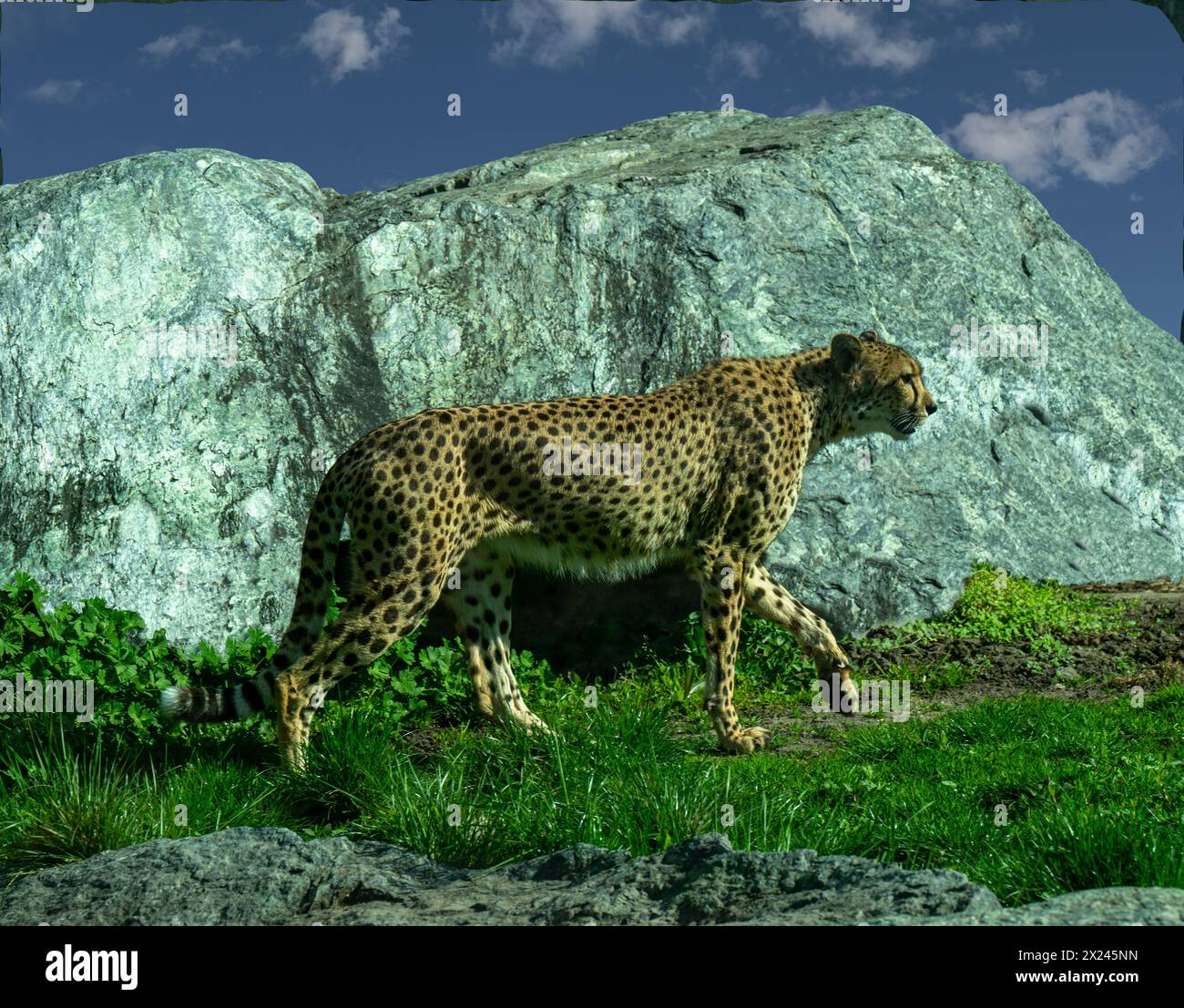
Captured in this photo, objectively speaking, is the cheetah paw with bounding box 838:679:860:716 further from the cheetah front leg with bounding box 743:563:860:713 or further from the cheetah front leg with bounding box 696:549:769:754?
the cheetah front leg with bounding box 696:549:769:754

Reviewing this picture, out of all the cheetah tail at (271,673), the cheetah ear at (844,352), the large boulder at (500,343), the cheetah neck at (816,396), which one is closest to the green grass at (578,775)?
the cheetah tail at (271,673)

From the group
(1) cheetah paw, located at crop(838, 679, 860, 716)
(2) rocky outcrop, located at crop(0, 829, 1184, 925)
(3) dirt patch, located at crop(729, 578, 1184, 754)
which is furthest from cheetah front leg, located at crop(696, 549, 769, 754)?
(2) rocky outcrop, located at crop(0, 829, 1184, 925)

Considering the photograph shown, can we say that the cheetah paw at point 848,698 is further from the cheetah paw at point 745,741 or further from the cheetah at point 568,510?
the cheetah paw at point 745,741

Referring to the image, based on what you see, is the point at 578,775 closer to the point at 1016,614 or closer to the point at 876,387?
the point at 876,387

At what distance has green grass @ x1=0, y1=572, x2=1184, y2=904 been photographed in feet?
16.0

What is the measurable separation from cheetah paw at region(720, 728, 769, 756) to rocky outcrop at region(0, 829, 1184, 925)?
2.69 m

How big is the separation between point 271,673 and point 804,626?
3.12m

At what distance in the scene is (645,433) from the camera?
744 centimetres

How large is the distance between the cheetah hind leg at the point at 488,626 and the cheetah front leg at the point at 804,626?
1.46 metres

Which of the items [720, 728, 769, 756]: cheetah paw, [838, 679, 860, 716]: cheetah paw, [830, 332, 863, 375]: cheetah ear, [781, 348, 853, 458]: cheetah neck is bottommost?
[720, 728, 769, 756]: cheetah paw

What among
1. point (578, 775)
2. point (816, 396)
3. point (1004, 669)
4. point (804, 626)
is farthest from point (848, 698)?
point (578, 775)

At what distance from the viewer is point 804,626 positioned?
7.79m

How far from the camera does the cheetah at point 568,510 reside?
673 centimetres

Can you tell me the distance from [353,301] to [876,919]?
679 centimetres
